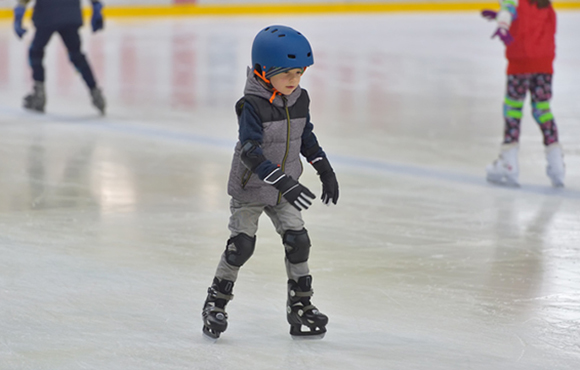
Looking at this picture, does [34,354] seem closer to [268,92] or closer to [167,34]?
[268,92]

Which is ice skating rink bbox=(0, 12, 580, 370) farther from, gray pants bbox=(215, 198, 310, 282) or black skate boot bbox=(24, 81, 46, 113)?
gray pants bbox=(215, 198, 310, 282)

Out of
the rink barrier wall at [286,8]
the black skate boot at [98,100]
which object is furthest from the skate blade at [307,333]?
the rink barrier wall at [286,8]

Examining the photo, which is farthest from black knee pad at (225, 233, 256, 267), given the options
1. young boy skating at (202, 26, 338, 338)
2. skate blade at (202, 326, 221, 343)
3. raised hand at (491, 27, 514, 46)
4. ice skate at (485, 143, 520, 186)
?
ice skate at (485, 143, 520, 186)

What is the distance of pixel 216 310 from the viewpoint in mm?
2883

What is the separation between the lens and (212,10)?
73.2ft

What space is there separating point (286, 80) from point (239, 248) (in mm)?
517

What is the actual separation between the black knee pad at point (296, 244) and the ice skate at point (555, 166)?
304 cm

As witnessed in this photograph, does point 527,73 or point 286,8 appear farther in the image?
point 286,8

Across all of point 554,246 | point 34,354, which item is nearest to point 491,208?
point 554,246

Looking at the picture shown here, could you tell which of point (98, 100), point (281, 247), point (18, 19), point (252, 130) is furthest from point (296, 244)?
point (18, 19)

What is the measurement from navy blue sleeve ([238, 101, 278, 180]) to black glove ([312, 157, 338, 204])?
0.22 metres

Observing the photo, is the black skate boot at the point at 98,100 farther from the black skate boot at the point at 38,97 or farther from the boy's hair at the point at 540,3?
the boy's hair at the point at 540,3

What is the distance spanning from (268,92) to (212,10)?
65.5 ft

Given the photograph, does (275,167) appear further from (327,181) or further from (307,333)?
(307,333)
